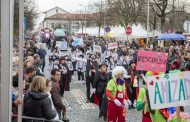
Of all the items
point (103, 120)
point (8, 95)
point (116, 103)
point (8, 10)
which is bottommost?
point (103, 120)

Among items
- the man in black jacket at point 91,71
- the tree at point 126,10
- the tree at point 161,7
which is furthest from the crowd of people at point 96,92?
the tree at point 126,10

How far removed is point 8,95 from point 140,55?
3.17m

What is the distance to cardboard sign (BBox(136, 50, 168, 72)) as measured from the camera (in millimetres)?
7512

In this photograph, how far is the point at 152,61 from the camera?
7559 millimetres

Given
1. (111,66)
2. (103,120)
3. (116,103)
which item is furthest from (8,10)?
(111,66)

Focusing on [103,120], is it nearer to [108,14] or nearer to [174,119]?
[174,119]

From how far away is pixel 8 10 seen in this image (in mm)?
4941

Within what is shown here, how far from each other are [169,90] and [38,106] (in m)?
1.79

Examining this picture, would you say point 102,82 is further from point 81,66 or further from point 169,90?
point 81,66

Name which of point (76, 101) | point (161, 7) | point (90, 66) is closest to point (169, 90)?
point (76, 101)

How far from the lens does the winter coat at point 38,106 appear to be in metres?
5.92

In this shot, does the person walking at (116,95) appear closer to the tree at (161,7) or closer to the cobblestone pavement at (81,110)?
the cobblestone pavement at (81,110)

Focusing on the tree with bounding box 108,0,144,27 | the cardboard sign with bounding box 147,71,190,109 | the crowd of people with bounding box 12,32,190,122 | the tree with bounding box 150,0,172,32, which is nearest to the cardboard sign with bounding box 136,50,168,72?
the crowd of people with bounding box 12,32,190,122

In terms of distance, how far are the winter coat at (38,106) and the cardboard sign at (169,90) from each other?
4.55 feet
